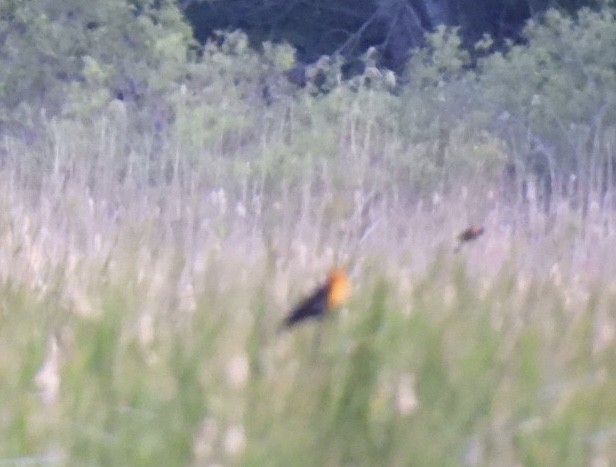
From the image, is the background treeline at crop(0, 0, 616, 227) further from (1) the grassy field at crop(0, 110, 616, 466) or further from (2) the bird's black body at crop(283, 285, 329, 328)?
(2) the bird's black body at crop(283, 285, 329, 328)

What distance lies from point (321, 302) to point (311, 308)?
1.0 inches

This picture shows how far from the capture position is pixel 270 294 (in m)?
3.26

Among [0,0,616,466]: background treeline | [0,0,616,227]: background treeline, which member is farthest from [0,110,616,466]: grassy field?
[0,0,616,227]: background treeline

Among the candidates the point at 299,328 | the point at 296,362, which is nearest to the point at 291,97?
the point at 299,328

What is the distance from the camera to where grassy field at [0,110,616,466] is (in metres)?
2.73

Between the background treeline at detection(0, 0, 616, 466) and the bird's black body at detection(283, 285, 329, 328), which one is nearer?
the background treeline at detection(0, 0, 616, 466)

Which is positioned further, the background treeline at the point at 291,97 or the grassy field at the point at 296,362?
Result: the background treeline at the point at 291,97

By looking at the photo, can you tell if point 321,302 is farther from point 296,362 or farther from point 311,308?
point 296,362

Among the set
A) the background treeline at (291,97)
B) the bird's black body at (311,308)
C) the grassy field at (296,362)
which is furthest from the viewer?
the background treeline at (291,97)

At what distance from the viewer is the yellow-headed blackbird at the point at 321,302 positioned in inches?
116

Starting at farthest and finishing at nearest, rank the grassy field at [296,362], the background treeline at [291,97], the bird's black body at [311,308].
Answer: the background treeline at [291,97] → the bird's black body at [311,308] → the grassy field at [296,362]

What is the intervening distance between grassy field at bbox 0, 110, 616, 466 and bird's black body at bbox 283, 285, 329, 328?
0.06 meters

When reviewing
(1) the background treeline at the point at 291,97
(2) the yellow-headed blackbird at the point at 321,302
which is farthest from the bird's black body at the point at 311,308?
(1) the background treeline at the point at 291,97

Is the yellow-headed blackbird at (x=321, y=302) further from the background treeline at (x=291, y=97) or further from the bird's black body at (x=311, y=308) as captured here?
the background treeline at (x=291, y=97)
